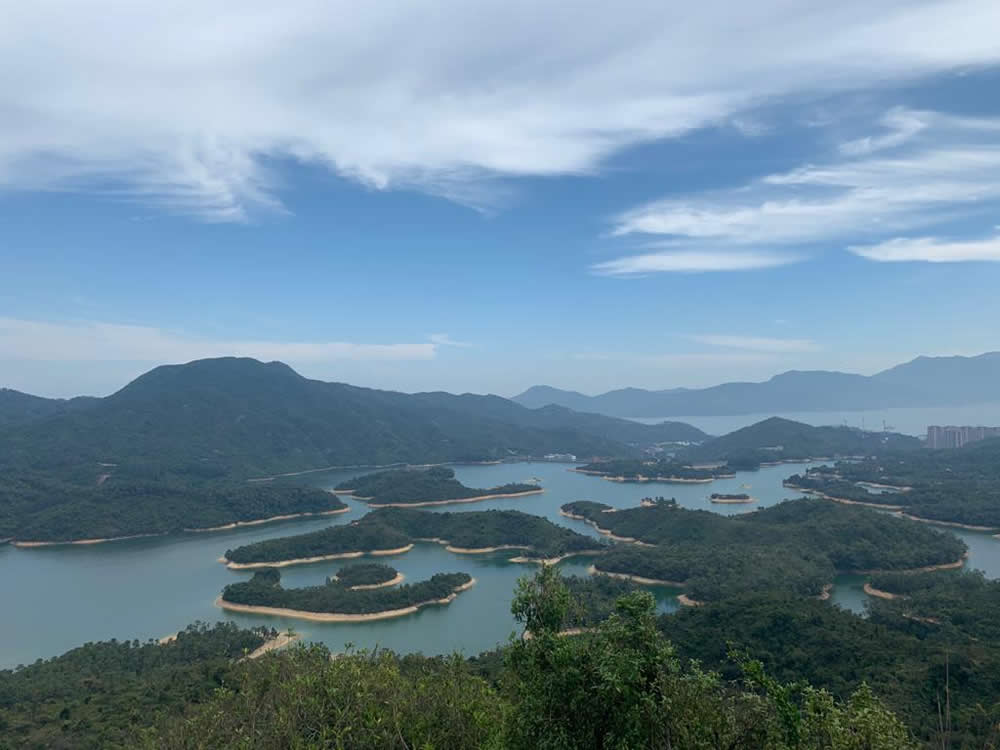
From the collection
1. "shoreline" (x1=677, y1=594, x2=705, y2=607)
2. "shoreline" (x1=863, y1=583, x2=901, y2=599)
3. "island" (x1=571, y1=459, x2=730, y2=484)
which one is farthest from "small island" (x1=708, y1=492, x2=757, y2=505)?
"shoreline" (x1=677, y1=594, x2=705, y2=607)

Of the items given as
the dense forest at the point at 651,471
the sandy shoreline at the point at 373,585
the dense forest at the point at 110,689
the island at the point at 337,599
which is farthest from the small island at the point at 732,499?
the dense forest at the point at 110,689

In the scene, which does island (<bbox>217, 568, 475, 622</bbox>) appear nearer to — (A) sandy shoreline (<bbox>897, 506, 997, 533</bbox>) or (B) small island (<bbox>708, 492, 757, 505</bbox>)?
(A) sandy shoreline (<bbox>897, 506, 997, 533</bbox>)

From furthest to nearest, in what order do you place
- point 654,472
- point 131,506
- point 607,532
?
point 654,472, point 131,506, point 607,532

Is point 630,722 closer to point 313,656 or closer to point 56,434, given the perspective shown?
point 313,656

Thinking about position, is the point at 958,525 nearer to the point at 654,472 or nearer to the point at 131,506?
the point at 654,472

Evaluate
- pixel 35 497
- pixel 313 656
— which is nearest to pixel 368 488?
pixel 35 497

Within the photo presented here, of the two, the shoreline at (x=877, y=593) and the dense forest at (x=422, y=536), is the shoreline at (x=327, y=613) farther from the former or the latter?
the shoreline at (x=877, y=593)

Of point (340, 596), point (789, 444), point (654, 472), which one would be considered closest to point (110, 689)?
point (340, 596)
